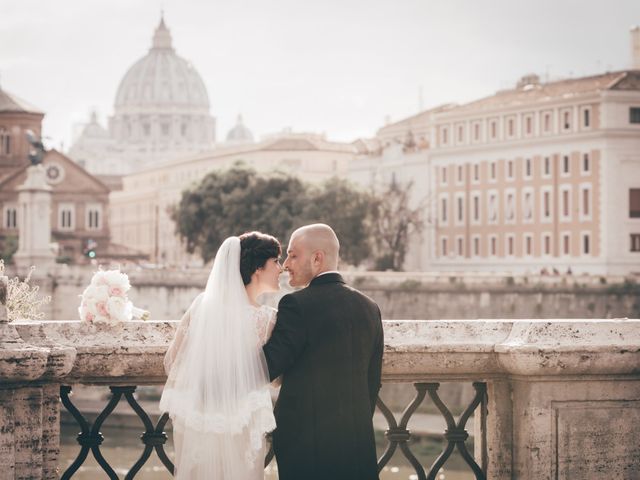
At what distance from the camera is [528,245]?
74375 mm

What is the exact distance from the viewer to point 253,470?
647 centimetres

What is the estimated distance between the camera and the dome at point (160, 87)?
19500cm

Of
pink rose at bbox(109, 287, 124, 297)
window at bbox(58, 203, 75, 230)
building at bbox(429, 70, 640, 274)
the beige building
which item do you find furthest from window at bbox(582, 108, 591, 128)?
pink rose at bbox(109, 287, 124, 297)

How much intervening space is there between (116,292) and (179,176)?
12302 cm

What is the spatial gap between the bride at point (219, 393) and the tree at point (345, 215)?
61167mm

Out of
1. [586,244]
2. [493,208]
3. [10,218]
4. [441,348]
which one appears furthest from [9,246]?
[441,348]

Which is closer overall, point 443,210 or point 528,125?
point 528,125

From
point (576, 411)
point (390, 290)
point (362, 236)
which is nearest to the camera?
point (576, 411)

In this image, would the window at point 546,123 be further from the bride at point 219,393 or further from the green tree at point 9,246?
the bride at point 219,393

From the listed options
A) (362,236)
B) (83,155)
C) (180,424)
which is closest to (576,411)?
(180,424)

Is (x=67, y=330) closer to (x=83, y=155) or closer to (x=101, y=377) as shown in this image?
(x=101, y=377)

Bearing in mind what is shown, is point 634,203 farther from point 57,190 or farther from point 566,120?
point 57,190

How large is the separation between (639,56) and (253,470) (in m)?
74.6

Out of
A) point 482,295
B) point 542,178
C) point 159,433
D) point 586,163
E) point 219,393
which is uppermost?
point 586,163
